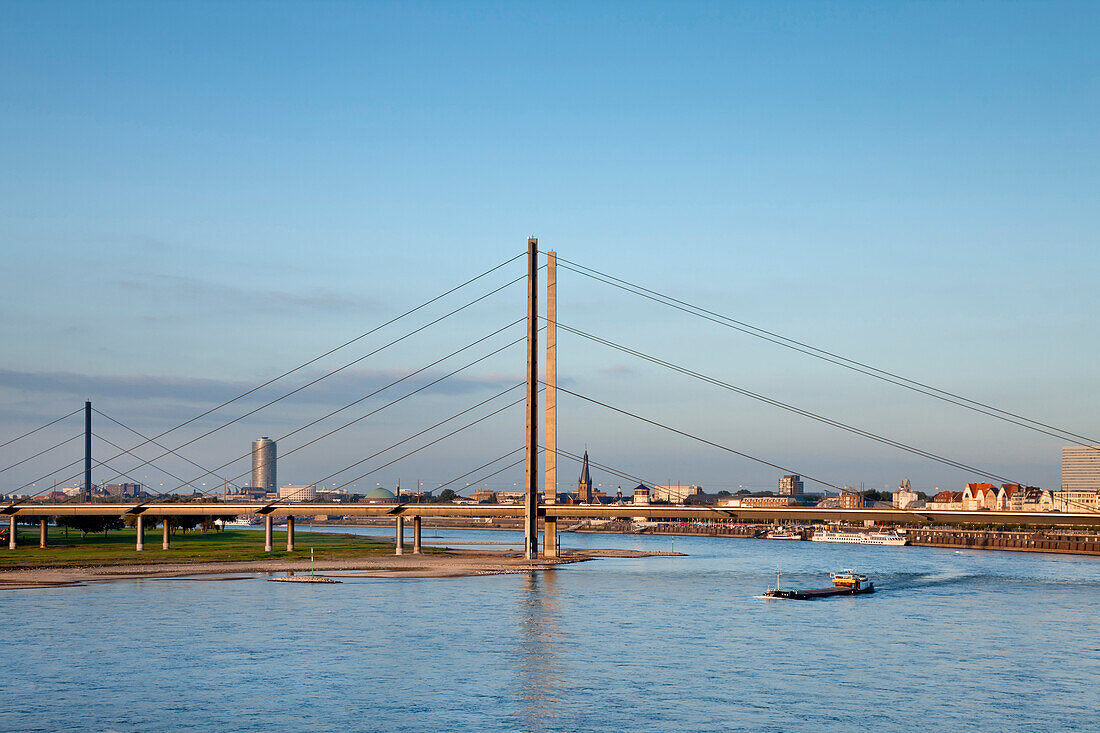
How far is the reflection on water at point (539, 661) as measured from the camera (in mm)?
34125

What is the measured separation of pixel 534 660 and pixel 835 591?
1781 inches

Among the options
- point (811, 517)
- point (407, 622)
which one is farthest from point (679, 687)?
point (811, 517)

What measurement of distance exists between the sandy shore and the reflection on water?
2645 centimetres

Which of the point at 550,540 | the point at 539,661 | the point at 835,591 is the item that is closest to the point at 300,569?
the point at 550,540

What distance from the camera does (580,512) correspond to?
102 m

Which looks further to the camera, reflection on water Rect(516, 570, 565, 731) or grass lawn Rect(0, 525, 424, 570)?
grass lawn Rect(0, 525, 424, 570)

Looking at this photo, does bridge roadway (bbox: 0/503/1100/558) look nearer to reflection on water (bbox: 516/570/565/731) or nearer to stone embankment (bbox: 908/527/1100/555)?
reflection on water (bbox: 516/570/565/731)

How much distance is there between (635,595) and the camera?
→ 253 ft

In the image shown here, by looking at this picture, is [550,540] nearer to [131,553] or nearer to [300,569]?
[300,569]

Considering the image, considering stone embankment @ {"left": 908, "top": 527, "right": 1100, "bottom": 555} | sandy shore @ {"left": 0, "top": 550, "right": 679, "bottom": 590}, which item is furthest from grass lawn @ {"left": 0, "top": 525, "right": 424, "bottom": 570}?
stone embankment @ {"left": 908, "top": 527, "right": 1100, "bottom": 555}

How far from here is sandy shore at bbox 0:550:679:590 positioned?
82188mm

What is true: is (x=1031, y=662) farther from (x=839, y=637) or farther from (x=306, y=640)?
(x=306, y=640)

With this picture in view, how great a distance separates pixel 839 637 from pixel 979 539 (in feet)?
503

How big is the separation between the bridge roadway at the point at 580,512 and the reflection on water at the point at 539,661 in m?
24.8
